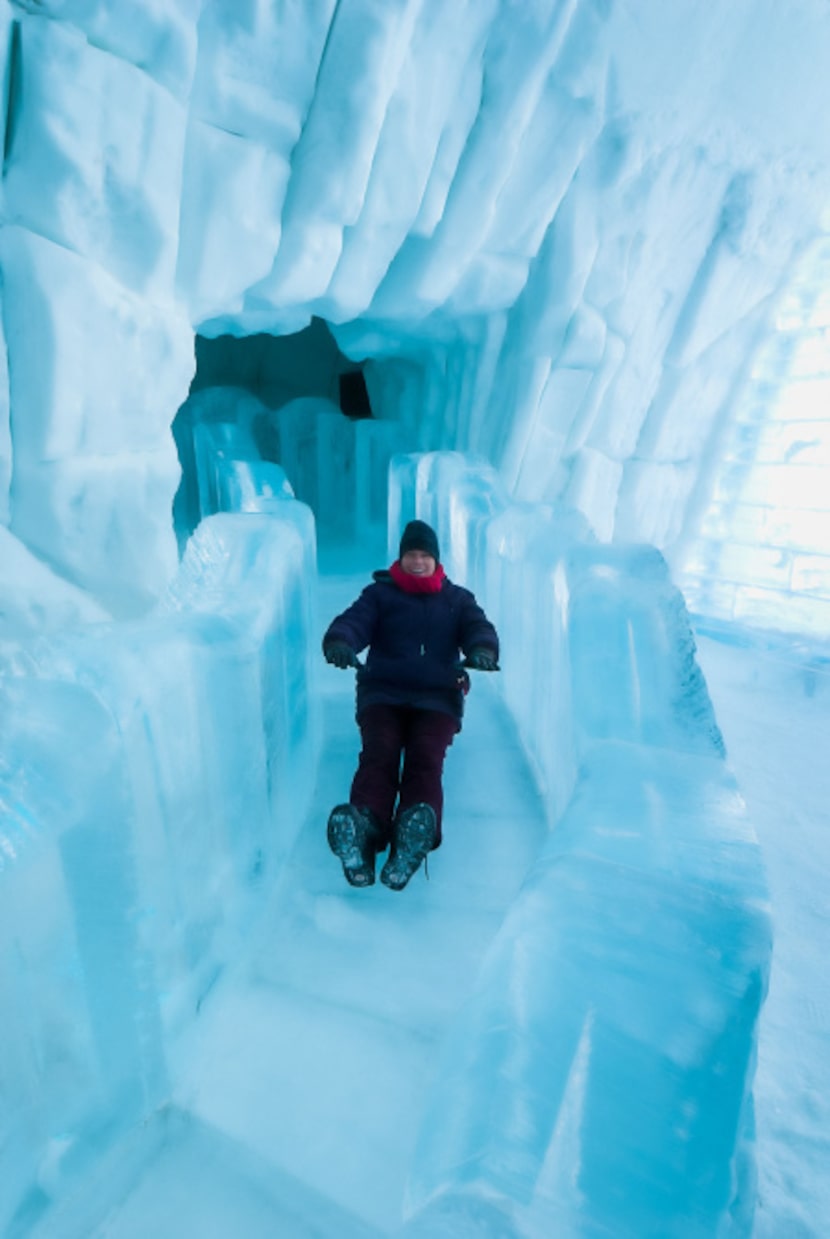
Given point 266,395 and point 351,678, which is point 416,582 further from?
point 266,395

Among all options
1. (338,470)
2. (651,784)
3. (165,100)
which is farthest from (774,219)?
(651,784)

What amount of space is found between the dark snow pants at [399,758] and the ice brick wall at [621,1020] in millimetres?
366

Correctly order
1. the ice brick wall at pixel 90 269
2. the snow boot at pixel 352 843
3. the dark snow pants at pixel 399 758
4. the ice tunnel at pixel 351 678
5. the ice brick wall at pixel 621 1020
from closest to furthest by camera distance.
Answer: the ice brick wall at pixel 621 1020 < the ice tunnel at pixel 351 678 < the snow boot at pixel 352 843 < the dark snow pants at pixel 399 758 < the ice brick wall at pixel 90 269

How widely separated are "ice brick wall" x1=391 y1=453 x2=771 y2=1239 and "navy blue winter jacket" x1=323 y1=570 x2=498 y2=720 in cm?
47

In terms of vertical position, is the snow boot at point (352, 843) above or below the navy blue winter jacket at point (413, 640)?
below

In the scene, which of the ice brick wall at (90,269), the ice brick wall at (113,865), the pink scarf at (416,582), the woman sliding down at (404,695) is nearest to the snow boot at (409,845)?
the woman sliding down at (404,695)

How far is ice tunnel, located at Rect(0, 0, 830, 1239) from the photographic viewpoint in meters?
0.93

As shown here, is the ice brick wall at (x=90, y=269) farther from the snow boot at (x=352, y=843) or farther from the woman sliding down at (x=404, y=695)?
the snow boot at (x=352, y=843)

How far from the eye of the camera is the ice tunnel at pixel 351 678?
927 mm

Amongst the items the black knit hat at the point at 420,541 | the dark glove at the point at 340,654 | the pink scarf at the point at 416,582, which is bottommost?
the dark glove at the point at 340,654

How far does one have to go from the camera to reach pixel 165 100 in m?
2.07

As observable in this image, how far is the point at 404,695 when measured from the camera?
1929 millimetres

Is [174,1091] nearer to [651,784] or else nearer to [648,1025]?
[648,1025]

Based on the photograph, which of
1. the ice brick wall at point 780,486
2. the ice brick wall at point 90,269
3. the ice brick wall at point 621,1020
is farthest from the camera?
the ice brick wall at point 780,486
